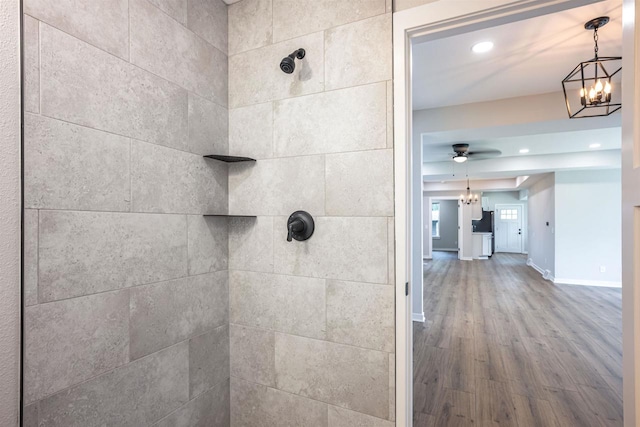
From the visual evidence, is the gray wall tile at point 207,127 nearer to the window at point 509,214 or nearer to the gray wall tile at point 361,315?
the gray wall tile at point 361,315

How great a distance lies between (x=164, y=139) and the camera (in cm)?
140

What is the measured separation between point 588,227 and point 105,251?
8274 mm

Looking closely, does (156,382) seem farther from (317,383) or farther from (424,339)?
(424,339)

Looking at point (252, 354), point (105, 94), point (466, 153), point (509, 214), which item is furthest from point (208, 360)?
point (509, 214)

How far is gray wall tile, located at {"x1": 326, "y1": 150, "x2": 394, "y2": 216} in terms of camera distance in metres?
1.41

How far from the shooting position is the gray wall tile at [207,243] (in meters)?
1.55

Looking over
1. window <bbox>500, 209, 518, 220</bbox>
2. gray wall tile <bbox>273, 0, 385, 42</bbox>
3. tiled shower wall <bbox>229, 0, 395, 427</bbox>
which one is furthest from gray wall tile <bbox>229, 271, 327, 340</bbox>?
window <bbox>500, 209, 518, 220</bbox>

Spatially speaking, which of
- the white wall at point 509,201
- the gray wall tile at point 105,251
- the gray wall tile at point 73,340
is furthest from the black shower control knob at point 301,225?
the white wall at point 509,201

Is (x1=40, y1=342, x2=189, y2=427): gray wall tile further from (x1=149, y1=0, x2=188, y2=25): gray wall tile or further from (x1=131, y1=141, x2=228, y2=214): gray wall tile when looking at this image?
(x1=149, y1=0, x2=188, y2=25): gray wall tile

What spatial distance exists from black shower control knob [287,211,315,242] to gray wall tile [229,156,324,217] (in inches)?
1.7

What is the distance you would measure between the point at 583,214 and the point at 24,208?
848 cm

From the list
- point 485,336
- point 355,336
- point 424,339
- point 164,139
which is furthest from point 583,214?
point 164,139

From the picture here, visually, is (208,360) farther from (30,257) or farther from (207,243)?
(30,257)

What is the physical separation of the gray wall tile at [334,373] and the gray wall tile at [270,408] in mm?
53
